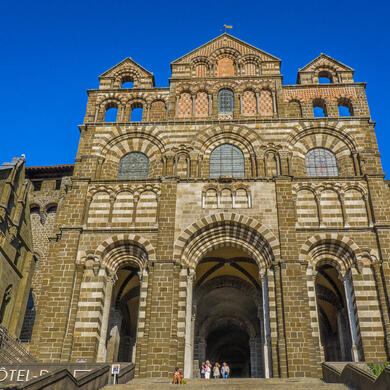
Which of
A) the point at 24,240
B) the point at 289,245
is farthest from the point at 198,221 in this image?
the point at 24,240

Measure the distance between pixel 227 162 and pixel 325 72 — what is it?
8.61 meters

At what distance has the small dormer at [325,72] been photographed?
24766 millimetres

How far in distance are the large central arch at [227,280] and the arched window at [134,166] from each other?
4.44m

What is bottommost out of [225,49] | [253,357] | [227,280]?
[253,357]

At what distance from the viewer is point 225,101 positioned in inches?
961

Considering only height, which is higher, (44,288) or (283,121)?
(283,121)

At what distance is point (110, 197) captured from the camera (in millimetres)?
21062

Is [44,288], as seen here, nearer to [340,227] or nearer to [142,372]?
[142,372]

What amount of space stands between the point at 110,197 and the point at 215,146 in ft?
19.7

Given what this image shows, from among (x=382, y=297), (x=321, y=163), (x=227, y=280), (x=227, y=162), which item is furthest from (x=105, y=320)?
(x=321, y=163)

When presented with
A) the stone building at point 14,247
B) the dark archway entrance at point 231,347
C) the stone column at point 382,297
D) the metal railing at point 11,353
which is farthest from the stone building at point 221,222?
the dark archway entrance at point 231,347

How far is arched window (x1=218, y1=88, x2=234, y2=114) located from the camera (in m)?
24.1

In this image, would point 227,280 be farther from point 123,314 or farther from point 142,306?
point 142,306

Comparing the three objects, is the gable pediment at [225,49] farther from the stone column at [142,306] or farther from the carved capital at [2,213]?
the stone column at [142,306]
